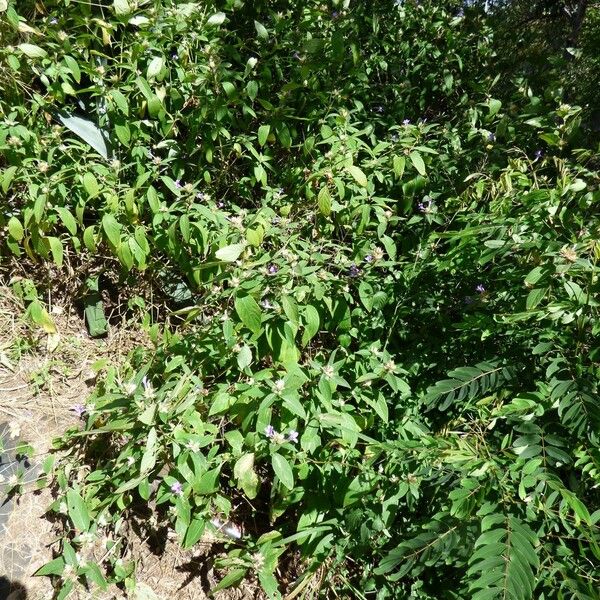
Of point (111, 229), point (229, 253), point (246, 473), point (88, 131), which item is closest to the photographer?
point (229, 253)

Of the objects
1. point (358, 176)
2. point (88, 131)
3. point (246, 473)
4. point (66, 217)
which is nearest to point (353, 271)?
point (358, 176)

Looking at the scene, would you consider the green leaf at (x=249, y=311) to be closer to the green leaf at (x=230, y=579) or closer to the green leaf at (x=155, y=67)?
the green leaf at (x=230, y=579)

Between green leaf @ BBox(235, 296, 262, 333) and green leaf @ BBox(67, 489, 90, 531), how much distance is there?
903 mm

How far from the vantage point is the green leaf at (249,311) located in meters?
1.55

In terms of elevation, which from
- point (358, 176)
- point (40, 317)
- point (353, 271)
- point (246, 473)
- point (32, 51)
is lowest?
point (40, 317)

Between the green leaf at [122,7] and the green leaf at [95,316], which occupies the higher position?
the green leaf at [122,7]

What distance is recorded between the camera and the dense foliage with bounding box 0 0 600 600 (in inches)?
58.7

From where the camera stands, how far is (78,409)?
7.17 feet

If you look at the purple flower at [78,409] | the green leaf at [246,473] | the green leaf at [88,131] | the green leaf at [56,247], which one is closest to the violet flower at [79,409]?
the purple flower at [78,409]

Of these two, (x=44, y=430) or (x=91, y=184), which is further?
(x=44, y=430)

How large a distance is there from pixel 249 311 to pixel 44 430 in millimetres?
1337

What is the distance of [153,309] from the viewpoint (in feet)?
8.93

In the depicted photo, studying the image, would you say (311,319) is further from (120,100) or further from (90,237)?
(120,100)

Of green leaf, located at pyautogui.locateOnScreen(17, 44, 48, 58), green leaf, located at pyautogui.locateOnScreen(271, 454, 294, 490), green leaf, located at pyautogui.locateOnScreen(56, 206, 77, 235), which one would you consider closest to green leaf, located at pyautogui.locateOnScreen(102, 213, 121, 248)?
green leaf, located at pyautogui.locateOnScreen(56, 206, 77, 235)
